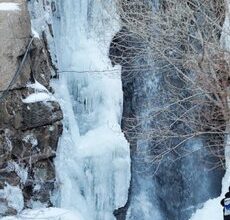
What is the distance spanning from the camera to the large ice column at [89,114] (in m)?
9.25

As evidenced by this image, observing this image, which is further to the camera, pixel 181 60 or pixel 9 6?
pixel 181 60

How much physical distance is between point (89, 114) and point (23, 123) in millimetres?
1696

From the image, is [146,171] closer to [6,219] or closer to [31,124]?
[31,124]

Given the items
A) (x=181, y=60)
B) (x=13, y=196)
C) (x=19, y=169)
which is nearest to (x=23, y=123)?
(x=19, y=169)

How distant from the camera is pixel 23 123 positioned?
326 inches

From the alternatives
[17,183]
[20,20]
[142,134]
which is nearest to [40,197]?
[17,183]

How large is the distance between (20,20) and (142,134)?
2.66 meters

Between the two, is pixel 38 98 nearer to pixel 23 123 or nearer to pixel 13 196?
pixel 23 123

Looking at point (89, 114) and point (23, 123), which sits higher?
point (23, 123)

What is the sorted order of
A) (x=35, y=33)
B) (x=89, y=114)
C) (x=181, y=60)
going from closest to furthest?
(x=35, y=33) → (x=181, y=60) → (x=89, y=114)

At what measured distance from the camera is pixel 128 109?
405 inches

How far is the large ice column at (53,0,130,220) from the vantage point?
9250 millimetres

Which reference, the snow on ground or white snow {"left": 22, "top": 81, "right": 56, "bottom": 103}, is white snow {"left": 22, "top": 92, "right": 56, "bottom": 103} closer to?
white snow {"left": 22, "top": 81, "right": 56, "bottom": 103}

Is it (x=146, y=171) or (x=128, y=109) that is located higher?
(x=128, y=109)
